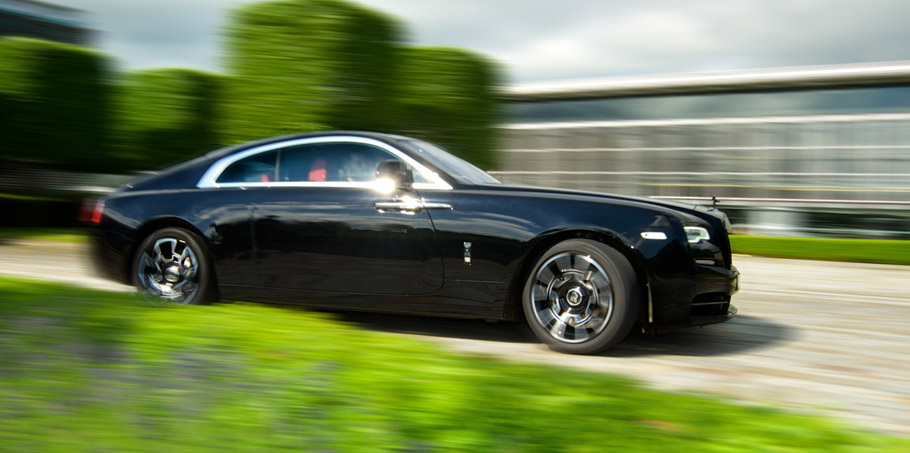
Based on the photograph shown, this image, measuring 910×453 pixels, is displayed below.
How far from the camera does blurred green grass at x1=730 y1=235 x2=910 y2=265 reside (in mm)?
13719

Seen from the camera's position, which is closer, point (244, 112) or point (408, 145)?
point (408, 145)

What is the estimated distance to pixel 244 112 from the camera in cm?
1502

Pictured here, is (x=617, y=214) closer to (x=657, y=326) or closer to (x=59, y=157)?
(x=657, y=326)

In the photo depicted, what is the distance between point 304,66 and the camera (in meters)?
14.5

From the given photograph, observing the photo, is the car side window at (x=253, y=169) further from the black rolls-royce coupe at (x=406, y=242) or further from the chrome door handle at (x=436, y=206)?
the chrome door handle at (x=436, y=206)

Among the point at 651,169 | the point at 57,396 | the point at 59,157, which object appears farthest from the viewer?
the point at 59,157

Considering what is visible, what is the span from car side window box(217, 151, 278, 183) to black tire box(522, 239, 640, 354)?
2.14 m

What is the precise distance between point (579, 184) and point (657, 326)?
1517cm

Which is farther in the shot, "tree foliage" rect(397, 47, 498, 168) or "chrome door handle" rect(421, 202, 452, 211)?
"tree foliage" rect(397, 47, 498, 168)

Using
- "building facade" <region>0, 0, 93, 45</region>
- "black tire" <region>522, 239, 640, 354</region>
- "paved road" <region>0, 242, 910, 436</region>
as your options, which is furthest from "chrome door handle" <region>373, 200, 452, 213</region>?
"building facade" <region>0, 0, 93, 45</region>

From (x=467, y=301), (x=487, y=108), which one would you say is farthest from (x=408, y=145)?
(x=487, y=108)

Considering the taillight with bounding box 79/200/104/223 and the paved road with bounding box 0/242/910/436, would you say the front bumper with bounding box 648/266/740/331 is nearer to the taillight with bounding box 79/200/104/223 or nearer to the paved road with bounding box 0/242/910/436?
the paved road with bounding box 0/242/910/436

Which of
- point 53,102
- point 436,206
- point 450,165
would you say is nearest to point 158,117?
point 53,102

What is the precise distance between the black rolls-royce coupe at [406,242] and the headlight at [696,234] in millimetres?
10
